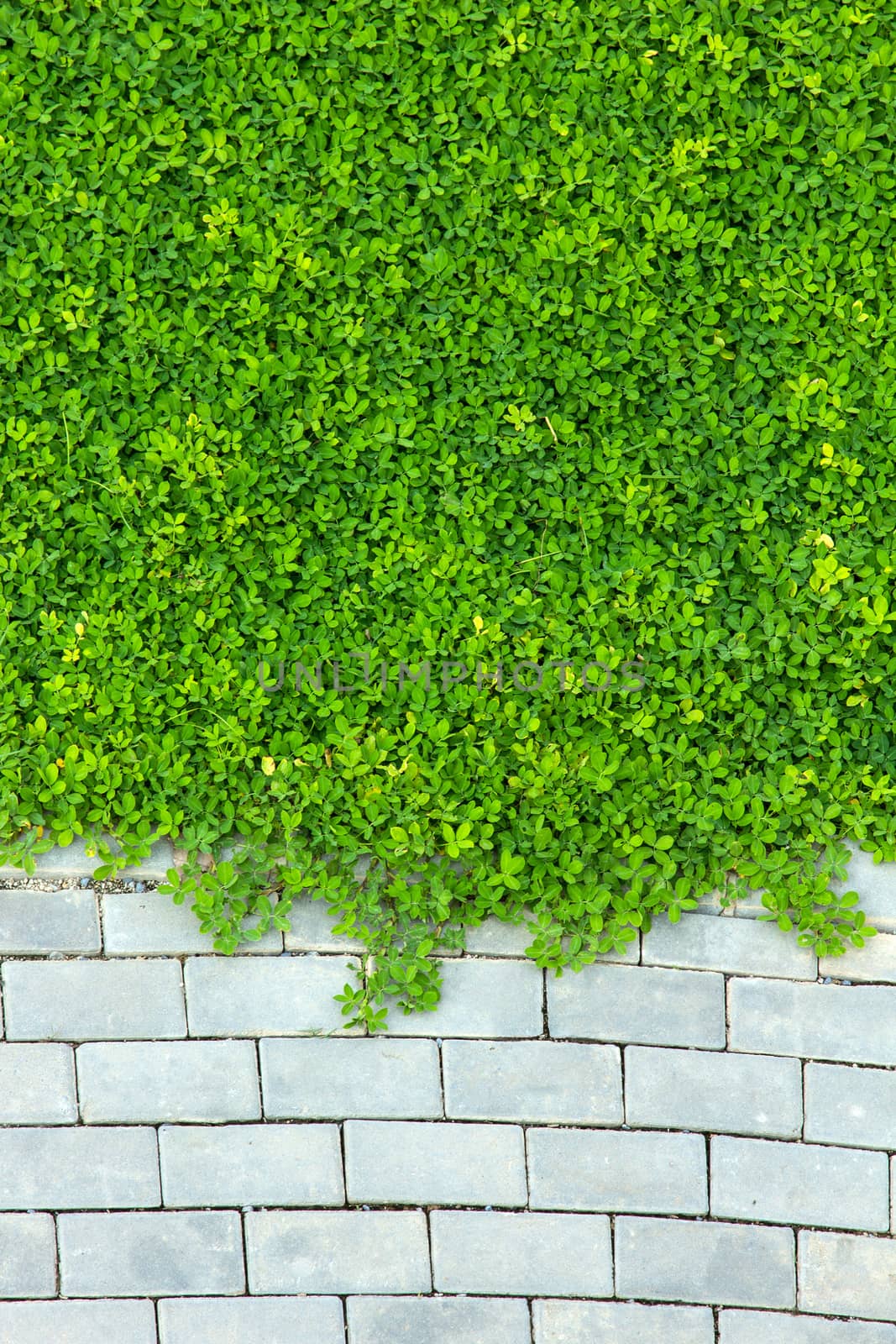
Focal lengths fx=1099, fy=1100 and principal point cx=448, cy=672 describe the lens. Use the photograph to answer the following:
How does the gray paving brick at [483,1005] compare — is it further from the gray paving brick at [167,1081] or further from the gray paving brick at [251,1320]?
the gray paving brick at [251,1320]

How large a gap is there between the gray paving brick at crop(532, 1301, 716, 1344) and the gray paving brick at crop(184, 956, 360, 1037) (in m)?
0.85

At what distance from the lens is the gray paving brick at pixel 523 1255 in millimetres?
2711

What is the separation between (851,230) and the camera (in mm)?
2861

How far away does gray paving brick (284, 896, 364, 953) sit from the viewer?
2.81m

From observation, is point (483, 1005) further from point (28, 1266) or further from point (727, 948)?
point (28, 1266)

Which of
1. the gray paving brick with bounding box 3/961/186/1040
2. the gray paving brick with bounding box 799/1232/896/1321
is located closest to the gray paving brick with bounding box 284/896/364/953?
the gray paving brick with bounding box 3/961/186/1040

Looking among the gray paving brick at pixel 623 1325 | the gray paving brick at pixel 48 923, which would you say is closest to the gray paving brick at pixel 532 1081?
the gray paving brick at pixel 623 1325

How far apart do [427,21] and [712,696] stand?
1.88m

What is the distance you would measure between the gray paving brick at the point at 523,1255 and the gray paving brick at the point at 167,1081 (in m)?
0.59

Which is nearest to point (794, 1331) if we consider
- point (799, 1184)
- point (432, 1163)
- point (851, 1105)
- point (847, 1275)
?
point (847, 1275)

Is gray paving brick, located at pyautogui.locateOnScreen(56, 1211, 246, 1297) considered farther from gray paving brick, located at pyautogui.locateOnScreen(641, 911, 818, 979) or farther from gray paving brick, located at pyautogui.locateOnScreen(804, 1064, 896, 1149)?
gray paving brick, located at pyautogui.locateOnScreen(804, 1064, 896, 1149)

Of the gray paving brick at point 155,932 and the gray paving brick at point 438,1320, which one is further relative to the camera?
the gray paving brick at point 155,932

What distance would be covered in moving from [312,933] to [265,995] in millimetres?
192

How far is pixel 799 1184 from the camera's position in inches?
108
